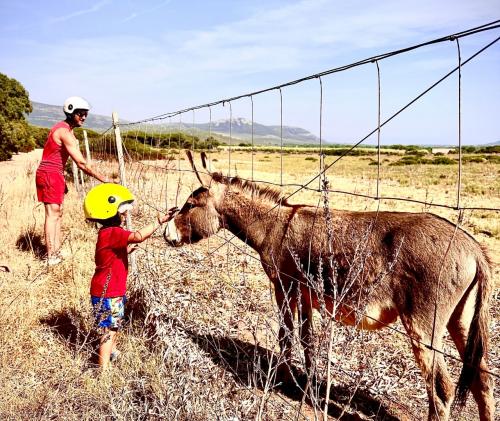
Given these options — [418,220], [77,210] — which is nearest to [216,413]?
[418,220]

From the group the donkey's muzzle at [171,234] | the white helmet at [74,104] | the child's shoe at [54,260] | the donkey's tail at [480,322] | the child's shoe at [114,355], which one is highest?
the white helmet at [74,104]

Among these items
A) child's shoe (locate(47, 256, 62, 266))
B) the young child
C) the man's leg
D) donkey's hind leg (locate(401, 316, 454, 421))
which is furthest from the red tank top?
donkey's hind leg (locate(401, 316, 454, 421))

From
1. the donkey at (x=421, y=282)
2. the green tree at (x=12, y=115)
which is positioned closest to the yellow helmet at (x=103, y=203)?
the donkey at (x=421, y=282)

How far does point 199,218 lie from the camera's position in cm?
472

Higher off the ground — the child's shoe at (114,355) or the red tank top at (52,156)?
the red tank top at (52,156)

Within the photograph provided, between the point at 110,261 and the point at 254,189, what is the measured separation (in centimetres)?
163

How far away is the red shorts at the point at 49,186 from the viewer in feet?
19.7

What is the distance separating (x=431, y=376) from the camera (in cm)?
306

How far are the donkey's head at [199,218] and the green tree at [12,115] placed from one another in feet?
76.5

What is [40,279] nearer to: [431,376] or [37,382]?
[37,382]

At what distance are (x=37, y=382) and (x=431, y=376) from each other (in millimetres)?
3166

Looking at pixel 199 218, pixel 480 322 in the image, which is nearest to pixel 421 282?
pixel 480 322

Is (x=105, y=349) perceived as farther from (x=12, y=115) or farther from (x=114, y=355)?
(x=12, y=115)

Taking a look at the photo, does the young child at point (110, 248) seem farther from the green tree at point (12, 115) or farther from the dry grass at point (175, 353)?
the green tree at point (12, 115)
